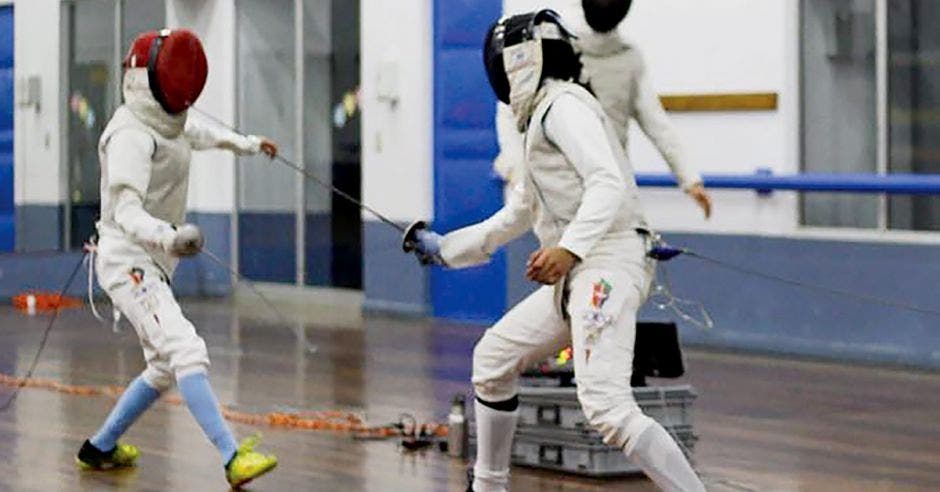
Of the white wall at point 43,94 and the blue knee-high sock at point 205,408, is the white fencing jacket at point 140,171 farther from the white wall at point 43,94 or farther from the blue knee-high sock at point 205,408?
the white wall at point 43,94

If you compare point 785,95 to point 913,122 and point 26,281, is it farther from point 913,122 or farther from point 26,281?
point 26,281

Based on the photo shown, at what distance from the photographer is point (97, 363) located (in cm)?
1179

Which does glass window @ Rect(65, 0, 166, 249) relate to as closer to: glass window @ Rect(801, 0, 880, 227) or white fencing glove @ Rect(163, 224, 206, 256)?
glass window @ Rect(801, 0, 880, 227)

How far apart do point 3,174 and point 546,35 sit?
11824 mm

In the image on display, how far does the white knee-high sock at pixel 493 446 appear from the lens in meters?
6.55

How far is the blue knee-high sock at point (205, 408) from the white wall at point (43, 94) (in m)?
10.4

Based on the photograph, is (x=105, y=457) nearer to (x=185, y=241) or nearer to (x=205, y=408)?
(x=205, y=408)

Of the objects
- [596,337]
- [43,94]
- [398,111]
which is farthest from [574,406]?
[43,94]

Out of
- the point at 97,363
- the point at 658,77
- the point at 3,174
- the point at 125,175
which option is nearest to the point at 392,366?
the point at 97,363

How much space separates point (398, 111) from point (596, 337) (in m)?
8.59

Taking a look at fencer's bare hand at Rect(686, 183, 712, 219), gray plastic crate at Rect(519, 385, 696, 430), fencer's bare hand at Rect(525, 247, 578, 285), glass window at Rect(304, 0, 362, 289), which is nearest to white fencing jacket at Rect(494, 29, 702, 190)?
fencer's bare hand at Rect(686, 183, 712, 219)

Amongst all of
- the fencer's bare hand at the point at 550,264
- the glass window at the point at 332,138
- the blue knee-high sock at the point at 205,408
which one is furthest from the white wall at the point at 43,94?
the fencer's bare hand at the point at 550,264

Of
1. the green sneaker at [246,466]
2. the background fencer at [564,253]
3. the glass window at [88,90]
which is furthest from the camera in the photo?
the glass window at [88,90]

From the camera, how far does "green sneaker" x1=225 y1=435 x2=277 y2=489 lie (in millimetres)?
7194
